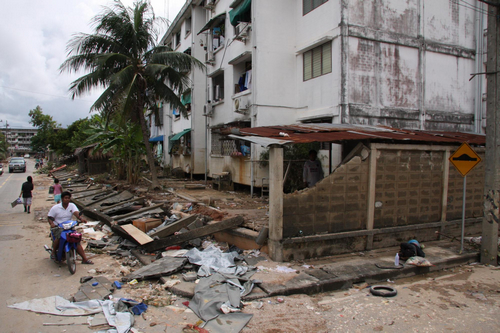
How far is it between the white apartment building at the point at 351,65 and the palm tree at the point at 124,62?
297 cm

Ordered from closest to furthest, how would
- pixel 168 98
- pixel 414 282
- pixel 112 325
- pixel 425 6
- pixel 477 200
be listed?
pixel 112 325
pixel 414 282
pixel 477 200
pixel 425 6
pixel 168 98

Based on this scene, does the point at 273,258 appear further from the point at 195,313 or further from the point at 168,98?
the point at 168,98

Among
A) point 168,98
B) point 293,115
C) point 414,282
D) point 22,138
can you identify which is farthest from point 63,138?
point 22,138

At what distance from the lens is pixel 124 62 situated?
14.2 metres

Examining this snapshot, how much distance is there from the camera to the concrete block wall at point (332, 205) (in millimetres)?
6555

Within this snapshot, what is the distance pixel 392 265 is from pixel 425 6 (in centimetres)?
1111

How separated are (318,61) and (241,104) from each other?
13.0 feet

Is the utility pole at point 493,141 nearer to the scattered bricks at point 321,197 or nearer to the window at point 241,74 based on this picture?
the scattered bricks at point 321,197

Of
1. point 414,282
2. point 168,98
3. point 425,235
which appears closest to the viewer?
point 414,282

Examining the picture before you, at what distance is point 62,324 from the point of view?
4.30 metres

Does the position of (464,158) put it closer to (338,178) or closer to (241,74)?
(338,178)

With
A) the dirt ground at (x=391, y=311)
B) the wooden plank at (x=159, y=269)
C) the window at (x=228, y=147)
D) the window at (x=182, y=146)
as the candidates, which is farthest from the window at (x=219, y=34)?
the dirt ground at (x=391, y=311)

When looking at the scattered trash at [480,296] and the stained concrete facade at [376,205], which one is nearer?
the scattered trash at [480,296]

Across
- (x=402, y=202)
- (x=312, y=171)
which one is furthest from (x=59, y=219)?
(x=402, y=202)
